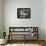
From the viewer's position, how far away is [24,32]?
4762mm

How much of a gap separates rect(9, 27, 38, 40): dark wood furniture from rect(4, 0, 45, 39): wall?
6.5 inches

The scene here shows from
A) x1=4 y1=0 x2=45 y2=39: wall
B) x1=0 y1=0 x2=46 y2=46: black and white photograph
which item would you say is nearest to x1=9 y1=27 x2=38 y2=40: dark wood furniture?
x1=0 y1=0 x2=46 y2=46: black and white photograph

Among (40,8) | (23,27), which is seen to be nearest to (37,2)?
(40,8)

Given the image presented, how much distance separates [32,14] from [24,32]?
2.87 feet

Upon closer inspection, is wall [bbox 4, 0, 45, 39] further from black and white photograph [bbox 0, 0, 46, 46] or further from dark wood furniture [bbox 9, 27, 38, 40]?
dark wood furniture [bbox 9, 27, 38, 40]

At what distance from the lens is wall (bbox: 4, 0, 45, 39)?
16.0 feet

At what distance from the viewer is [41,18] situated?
193 inches

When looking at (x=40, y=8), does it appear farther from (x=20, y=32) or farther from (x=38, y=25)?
(x=20, y=32)

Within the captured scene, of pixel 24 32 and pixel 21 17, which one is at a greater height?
pixel 21 17

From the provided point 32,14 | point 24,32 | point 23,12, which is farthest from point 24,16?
point 24,32

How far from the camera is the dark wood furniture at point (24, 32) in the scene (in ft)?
15.3

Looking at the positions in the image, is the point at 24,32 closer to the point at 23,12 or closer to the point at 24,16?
the point at 24,16

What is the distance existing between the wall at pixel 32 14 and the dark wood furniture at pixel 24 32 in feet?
0.54

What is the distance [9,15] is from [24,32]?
1.00 metres
